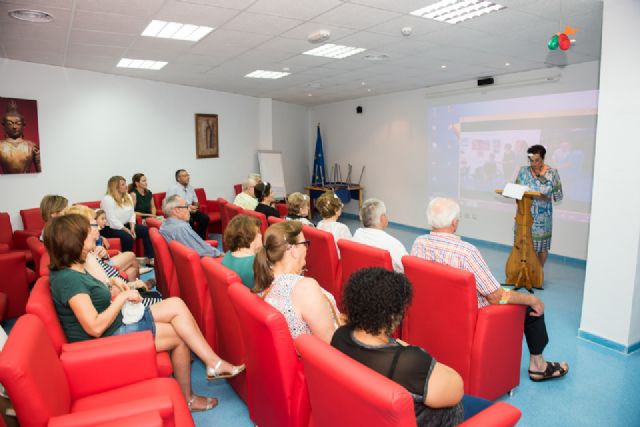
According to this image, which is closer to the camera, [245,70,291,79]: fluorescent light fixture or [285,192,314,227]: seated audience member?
[285,192,314,227]: seated audience member

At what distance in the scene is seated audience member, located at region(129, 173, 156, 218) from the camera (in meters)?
6.91

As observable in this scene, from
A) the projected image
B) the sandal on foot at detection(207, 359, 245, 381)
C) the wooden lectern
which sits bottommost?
the sandal on foot at detection(207, 359, 245, 381)

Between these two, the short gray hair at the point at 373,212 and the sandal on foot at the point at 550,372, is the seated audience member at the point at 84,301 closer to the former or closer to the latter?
the short gray hair at the point at 373,212

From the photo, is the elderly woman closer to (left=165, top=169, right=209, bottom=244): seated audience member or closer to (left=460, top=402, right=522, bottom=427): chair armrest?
(left=460, top=402, right=522, bottom=427): chair armrest

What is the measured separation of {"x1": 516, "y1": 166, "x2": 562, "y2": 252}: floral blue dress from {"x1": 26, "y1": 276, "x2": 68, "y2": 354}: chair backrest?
4496 mm

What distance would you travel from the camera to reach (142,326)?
2.50m

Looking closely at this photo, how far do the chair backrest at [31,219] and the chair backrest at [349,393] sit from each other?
574 cm

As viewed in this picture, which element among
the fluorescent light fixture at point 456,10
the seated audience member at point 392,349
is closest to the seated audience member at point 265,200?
the fluorescent light fixture at point 456,10

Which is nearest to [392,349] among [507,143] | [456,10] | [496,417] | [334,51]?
[496,417]

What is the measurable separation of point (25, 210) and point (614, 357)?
6.78 m

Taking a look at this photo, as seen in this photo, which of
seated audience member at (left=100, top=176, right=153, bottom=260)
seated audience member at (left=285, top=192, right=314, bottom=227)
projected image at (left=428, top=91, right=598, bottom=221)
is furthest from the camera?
projected image at (left=428, top=91, right=598, bottom=221)

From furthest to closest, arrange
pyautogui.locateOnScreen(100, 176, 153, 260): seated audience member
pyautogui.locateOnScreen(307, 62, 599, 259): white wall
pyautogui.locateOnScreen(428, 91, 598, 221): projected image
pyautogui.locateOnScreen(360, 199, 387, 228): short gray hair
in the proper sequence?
pyautogui.locateOnScreen(307, 62, 599, 259): white wall → pyautogui.locateOnScreen(428, 91, 598, 221): projected image → pyautogui.locateOnScreen(100, 176, 153, 260): seated audience member → pyautogui.locateOnScreen(360, 199, 387, 228): short gray hair

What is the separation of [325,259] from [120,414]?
221cm

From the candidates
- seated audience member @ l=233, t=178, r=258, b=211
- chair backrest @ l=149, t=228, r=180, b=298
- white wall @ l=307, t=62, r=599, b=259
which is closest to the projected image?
white wall @ l=307, t=62, r=599, b=259
